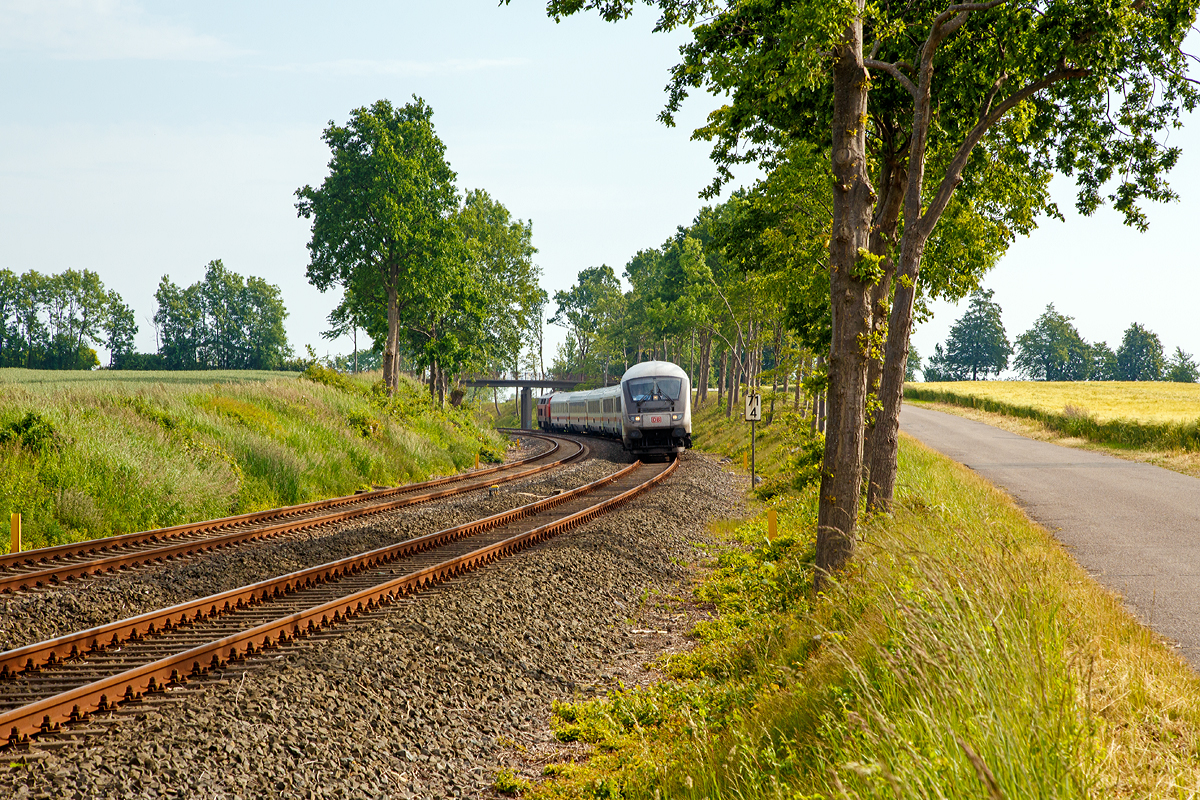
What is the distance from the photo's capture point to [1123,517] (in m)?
12.8

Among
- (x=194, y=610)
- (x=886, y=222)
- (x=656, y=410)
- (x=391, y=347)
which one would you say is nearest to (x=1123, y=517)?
(x=886, y=222)

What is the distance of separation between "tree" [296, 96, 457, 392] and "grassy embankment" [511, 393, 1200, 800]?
96.5 feet

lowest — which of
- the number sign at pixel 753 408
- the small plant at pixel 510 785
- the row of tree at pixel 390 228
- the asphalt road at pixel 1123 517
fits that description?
the small plant at pixel 510 785

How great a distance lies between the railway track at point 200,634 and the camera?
6.03m

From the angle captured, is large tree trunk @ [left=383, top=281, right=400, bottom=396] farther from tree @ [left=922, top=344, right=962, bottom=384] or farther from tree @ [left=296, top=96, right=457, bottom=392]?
tree @ [left=922, top=344, right=962, bottom=384]

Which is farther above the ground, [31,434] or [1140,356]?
[1140,356]

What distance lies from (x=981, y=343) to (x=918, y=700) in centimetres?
13842

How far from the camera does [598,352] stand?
9256cm

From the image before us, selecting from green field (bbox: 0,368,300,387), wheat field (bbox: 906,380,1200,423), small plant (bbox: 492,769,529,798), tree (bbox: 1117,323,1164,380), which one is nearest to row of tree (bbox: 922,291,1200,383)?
tree (bbox: 1117,323,1164,380)

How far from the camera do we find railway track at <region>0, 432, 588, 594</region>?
987 centimetres

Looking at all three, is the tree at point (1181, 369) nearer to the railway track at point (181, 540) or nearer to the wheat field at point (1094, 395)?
the wheat field at point (1094, 395)

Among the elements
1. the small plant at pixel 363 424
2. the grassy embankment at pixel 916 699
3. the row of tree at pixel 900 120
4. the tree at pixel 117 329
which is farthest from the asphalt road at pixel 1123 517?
the tree at pixel 117 329

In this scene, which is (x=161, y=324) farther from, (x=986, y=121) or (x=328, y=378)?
(x=986, y=121)

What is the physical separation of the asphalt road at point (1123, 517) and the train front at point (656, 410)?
9.80 metres
